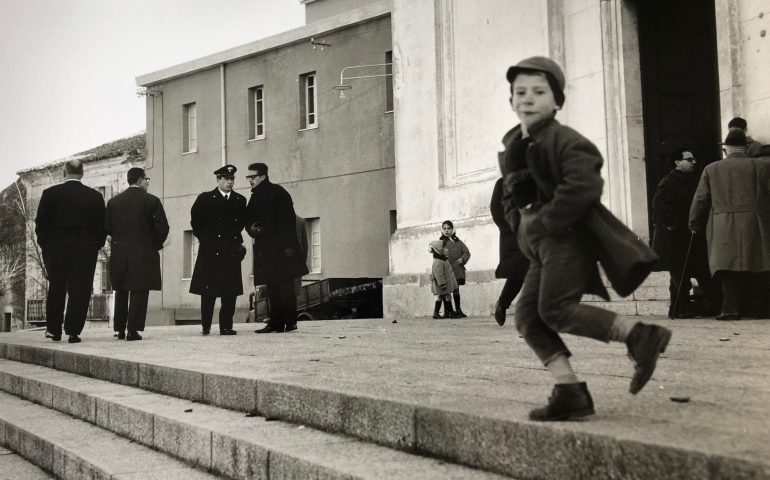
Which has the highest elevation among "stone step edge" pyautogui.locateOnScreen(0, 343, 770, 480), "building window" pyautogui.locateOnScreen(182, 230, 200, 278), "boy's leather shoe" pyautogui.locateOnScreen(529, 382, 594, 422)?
"building window" pyautogui.locateOnScreen(182, 230, 200, 278)

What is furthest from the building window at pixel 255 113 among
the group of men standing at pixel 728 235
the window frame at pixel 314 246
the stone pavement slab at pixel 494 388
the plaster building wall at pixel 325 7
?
the stone pavement slab at pixel 494 388

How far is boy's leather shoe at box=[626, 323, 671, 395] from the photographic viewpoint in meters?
3.09

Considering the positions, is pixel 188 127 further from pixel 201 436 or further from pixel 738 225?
pixel 201 436

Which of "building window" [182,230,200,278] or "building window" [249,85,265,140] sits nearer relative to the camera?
Answer: "building window" [249,85,265,140]

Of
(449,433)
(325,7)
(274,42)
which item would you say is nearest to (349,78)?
(274,42)

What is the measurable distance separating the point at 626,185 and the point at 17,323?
46.8 meters

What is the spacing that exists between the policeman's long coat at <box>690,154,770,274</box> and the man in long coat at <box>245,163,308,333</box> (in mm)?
4645

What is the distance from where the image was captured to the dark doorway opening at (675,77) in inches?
474

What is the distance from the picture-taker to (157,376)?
20.8ft

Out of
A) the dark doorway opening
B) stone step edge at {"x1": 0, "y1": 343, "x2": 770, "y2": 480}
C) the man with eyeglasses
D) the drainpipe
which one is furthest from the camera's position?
the drainpipe

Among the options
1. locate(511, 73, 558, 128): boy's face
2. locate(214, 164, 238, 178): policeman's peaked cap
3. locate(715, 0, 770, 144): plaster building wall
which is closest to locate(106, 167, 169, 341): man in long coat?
locate(214, 164, 238, 178): policeman's peaked cap

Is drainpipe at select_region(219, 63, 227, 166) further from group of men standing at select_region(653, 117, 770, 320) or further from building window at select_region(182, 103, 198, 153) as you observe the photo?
group of men standing at select_region(653, 117, 770, 320)

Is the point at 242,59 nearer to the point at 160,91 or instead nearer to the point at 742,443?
the point at 160,91

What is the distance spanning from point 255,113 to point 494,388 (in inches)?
1053
